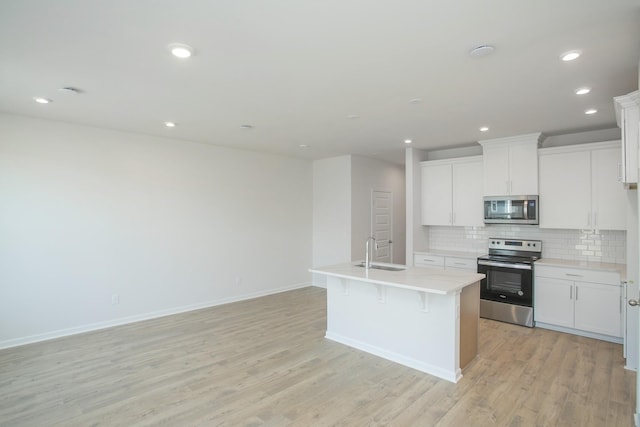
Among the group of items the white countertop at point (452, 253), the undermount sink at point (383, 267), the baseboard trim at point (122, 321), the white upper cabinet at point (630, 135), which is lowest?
the baseboard trim at point (122, 321)

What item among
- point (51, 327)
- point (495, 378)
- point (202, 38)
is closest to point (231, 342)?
point (51, 327)

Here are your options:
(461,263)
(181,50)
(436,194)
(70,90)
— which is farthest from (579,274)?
(70,90)

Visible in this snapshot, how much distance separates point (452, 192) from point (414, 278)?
2.80 metres

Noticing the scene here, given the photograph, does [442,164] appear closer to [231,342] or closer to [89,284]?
[231,342]

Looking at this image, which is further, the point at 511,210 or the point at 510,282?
the point at 511,210

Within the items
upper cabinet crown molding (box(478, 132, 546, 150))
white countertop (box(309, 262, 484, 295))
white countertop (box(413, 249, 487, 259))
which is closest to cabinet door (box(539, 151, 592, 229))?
upper cabinet crown molding (box(478, 132, 546, 150))

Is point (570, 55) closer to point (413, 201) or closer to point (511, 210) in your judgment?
point (511, 210)

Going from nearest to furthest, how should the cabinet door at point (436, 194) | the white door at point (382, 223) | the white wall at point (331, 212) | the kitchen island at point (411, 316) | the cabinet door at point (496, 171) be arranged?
the kitchen island at point (411, 316) → the cabinet door at point (496, 171) → the cabinet door at point (436, 194) → the white wall at point (331, 212) → the white door at point (382, 223)

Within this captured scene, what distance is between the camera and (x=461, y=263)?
17.9ft

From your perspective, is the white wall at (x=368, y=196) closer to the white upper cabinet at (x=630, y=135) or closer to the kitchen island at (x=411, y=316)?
the kitchen island at (x=411, y=316)

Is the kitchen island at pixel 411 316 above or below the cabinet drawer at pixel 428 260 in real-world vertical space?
below

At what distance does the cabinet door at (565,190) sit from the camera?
181 inches

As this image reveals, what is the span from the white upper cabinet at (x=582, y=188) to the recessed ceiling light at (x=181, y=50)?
15.7ft

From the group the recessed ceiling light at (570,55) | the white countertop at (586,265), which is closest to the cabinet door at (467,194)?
the white countertop at (586,265)
